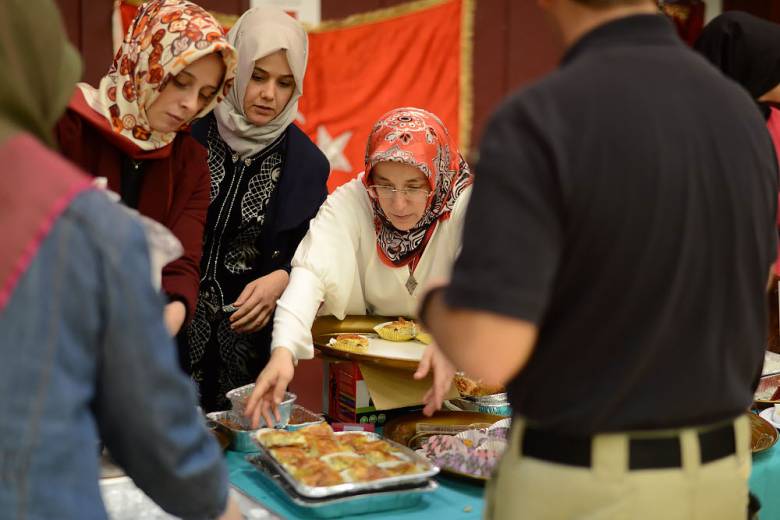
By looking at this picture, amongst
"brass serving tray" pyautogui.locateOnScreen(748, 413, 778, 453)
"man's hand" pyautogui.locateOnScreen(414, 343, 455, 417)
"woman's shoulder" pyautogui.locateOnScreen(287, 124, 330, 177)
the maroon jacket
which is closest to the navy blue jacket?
"woman's shoulder" pyautogui.locateOnScreen(287, 124, 330, 177)

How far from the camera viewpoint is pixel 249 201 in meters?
2.03

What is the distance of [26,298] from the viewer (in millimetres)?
687

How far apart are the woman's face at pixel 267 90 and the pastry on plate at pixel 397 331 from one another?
640 millimetres

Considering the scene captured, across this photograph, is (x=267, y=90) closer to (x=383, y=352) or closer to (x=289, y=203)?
(x=289, y=203)

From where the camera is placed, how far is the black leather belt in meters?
0.88

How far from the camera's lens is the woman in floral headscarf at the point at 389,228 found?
5.86 feet

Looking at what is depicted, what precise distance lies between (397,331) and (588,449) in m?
0.89

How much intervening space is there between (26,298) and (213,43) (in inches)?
41.2

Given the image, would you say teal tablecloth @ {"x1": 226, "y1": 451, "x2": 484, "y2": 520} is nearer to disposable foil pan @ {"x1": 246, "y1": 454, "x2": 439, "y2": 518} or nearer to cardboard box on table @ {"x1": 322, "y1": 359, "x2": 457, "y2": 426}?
disposable foil pan @ {"x1": 246, "y1": 454, "x2": 439, "y2": 518}

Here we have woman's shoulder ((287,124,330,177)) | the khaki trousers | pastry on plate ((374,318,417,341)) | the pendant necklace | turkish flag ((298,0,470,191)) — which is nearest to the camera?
the khaki trousers

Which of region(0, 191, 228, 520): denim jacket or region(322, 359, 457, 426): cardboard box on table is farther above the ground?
region(0, 191, 228, 520): denim jacket

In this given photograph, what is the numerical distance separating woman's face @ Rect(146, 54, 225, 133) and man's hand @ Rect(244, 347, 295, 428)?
1.70 ft

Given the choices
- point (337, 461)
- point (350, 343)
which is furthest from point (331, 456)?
point (350, 343)

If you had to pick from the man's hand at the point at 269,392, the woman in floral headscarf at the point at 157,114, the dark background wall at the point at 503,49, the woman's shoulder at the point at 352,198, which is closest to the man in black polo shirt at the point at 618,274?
the man's hand at the point at 269,392
